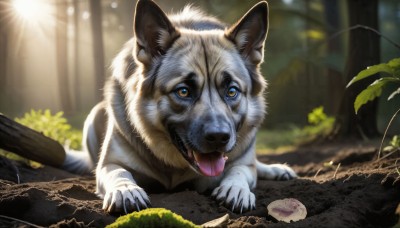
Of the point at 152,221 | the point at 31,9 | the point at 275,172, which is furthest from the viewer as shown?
the point at 31,9

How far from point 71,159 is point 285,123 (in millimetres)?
9735

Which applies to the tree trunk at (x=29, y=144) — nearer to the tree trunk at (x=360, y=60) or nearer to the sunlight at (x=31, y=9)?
the tree trunk at (x=360, y=60)

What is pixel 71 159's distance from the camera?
18.9ft

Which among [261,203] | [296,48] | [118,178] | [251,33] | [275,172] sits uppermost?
[251,33]

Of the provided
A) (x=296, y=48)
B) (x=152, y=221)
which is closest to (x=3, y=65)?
(x=296, y=48)

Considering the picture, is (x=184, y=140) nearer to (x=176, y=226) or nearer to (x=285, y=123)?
(x=176, y=226)

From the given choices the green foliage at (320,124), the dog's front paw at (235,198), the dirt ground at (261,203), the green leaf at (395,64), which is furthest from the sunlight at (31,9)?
the green leaf at (395,64)

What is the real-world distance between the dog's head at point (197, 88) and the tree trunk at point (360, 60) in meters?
3.90

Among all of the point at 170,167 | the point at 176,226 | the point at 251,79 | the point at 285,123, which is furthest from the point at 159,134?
the point at 285,123

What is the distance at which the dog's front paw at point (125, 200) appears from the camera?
3.19 meters

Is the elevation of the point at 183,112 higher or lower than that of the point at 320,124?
higher

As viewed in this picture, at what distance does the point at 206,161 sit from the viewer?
3604 millimetres

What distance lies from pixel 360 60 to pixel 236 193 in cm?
498

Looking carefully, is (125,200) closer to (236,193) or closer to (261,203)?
(236,193)
